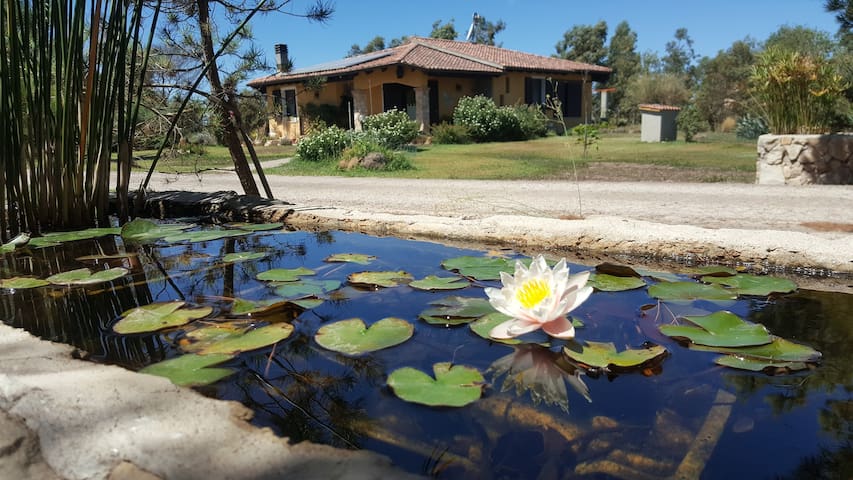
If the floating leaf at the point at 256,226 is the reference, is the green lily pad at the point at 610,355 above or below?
below

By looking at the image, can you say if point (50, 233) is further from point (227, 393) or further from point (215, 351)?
point (227, 393)

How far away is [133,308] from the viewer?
6.37ft

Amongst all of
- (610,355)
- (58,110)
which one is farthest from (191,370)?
(58,110)

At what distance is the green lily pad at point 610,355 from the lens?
4.65ft

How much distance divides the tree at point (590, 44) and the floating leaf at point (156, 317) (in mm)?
39445

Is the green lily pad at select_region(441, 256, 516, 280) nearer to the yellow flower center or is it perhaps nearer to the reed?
the yellow flower center

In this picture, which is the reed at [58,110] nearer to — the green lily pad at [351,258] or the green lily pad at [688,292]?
the green lily pad at [351,258]

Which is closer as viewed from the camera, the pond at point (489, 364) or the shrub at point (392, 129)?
the pond at point (489, 364)

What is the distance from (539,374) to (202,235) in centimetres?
210

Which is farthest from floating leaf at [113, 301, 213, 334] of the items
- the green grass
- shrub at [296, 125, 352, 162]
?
shrub at [296, 125, 352, 162]

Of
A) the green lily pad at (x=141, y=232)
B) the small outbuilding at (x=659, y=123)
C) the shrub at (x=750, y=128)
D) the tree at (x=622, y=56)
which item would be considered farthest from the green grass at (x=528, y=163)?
the tree at (x=622, y=56)

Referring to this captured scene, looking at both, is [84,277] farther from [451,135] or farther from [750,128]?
[750,128]

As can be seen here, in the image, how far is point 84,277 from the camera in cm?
222

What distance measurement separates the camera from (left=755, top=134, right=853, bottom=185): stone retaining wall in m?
6.23
